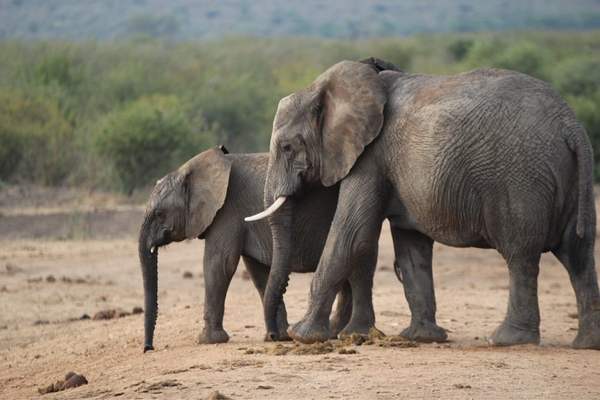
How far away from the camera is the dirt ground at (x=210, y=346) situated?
323 inches

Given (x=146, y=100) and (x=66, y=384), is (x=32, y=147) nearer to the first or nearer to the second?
(x=146, y=100)

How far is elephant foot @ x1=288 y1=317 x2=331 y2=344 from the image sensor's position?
32.6ft

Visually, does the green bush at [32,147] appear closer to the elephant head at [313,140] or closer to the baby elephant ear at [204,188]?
the baby elephant ear at [204,188]

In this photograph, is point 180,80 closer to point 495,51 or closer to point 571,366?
point 495,51

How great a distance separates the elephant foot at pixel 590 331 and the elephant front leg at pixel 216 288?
2683mm

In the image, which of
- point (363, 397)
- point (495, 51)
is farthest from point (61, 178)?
point (495, 51)

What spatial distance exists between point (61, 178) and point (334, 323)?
46.5 ft

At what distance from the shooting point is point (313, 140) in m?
10.3

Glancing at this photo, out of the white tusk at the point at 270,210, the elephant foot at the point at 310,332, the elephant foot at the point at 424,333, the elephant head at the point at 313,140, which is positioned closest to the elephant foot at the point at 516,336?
the elephant foot at the point at 424,333

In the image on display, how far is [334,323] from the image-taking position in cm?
1108

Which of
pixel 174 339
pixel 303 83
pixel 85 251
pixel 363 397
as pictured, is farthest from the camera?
pixel 303 83

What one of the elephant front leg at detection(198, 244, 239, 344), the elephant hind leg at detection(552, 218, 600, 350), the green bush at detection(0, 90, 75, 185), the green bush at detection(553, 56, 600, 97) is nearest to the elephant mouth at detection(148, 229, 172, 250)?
the elephant front leg at detection(198, 244, 239, 344)

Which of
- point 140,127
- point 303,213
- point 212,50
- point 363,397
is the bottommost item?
point 363,397

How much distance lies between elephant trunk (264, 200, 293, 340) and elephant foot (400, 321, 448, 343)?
980 millimetres
